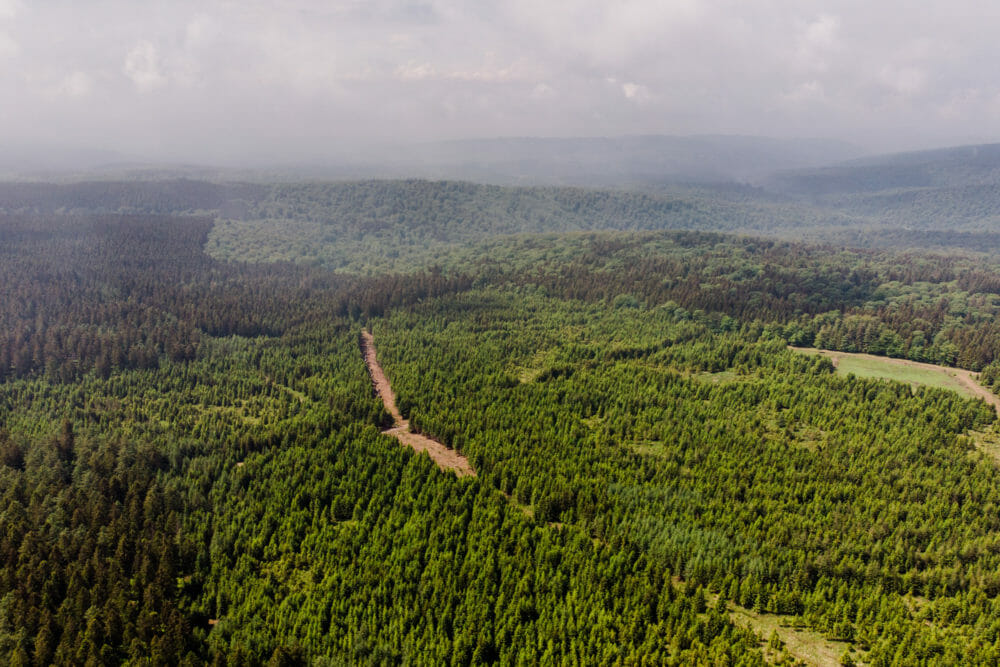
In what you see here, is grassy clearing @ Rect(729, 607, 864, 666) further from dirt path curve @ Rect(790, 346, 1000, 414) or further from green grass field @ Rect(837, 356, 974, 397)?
green grass field @ Rect(837, 356, 974, 397)

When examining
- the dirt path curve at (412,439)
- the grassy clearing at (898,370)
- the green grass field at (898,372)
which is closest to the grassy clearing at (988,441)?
the grassy clearing at (898,370)

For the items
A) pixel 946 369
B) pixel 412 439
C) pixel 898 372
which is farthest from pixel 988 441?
pixel 412 439

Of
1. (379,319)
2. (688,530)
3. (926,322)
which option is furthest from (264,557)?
(926,322)

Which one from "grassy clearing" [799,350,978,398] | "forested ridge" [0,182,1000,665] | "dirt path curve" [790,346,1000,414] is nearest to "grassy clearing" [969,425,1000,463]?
"forested ridge" [0,182,1000,665]

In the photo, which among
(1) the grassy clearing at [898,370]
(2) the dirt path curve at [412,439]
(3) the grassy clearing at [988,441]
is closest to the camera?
(3) the grassy clearing at [988,441]

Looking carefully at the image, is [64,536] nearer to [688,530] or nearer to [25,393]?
[25,393]

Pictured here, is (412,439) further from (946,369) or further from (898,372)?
(946,369)

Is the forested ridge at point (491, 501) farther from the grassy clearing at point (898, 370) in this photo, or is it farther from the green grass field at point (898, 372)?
the green grass field at point (898, 372)
